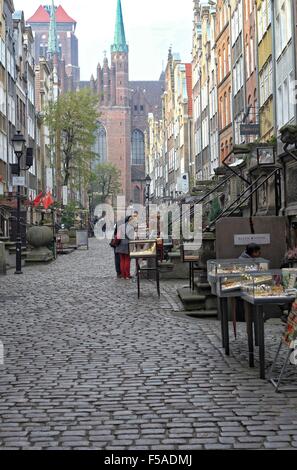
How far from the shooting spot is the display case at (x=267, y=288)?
6.84 meters

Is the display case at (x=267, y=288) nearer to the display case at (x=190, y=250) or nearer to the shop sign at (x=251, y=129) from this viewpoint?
A: the display case at (x=190, y=250)

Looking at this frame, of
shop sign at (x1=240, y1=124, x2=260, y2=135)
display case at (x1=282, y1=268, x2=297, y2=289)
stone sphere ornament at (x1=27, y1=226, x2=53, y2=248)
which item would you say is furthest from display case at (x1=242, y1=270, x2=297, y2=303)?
shop sign at (x1=240, y1=124, x2=260, y2=135)

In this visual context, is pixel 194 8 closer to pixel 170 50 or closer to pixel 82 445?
pixel 170 50

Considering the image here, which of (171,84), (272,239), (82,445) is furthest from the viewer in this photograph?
(171,84)

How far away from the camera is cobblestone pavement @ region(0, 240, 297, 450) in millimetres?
5172

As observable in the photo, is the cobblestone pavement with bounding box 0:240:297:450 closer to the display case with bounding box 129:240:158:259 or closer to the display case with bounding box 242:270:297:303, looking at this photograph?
the display case with bounding box 242:270:297:303

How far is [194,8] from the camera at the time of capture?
202ft

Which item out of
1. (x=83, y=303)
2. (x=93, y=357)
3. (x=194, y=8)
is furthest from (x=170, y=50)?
(x=93, y=357)

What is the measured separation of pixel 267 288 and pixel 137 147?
138 metres

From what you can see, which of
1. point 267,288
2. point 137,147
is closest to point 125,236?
point 267,288

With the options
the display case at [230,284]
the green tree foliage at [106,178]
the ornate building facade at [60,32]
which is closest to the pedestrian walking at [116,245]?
the display case at [230,284]

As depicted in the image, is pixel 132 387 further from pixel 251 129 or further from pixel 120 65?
pixel 120 65

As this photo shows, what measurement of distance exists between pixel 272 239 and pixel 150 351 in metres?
3.82

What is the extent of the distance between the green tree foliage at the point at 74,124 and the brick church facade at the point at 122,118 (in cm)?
7602
